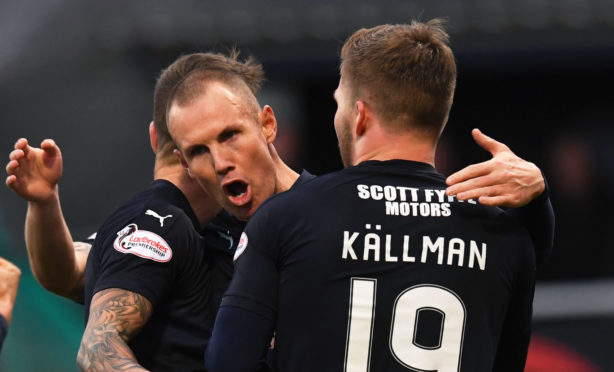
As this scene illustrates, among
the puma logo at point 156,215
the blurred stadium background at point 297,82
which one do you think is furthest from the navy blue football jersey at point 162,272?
the blurred stadium background at point 297,82

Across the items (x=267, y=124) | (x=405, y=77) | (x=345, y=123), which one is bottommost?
(x=267, y=124)

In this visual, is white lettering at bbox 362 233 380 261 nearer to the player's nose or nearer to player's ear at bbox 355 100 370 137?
player's ear at bbox 355 100 370 137

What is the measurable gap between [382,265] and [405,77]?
23.1 inches

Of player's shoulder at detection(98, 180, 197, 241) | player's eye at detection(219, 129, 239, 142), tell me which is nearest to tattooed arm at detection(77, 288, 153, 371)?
player's shoulder at detection(98, 180, 197, 241)

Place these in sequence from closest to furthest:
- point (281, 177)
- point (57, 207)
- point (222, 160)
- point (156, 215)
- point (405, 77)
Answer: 1. point (405, 77)
2. point (156, 215)
3. point (222, 160)
4. point (281, 177)
5. point (57, 207)

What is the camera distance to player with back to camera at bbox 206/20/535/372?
3.24 meters

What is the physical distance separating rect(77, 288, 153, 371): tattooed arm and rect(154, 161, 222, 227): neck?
59 cm

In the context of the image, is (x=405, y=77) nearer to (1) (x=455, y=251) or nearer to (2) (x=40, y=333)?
(1) (x=455, y=251)

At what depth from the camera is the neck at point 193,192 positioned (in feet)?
13.4

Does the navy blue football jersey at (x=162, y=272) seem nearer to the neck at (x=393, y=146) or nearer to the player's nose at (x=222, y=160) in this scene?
the player's nose at (x=222, y=160)

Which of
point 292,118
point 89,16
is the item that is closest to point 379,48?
point 292,118

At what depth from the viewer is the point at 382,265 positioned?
325cm

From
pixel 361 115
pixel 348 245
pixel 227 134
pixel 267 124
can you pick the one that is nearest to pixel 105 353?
pixel 348 245

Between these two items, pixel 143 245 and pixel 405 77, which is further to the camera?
pixel 143 245
